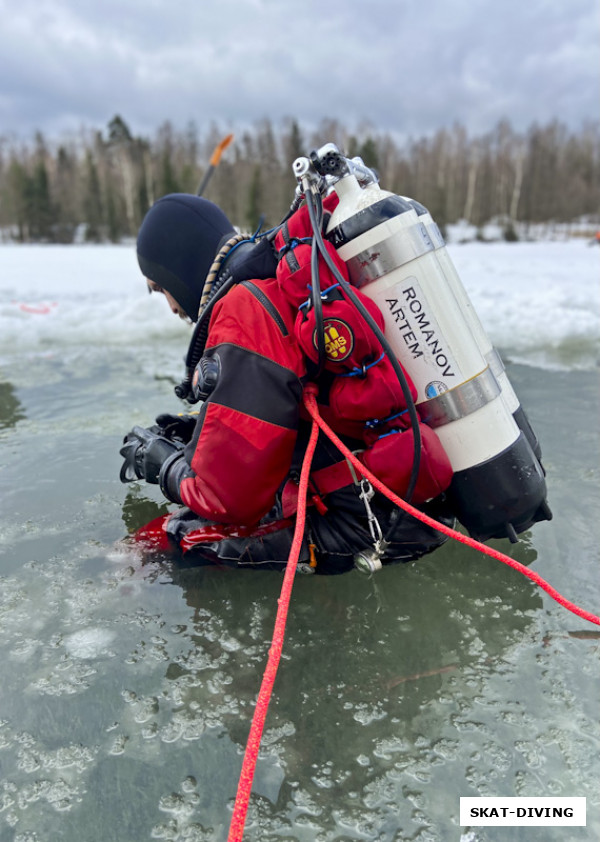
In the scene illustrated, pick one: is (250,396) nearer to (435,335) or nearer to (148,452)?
(435,335)

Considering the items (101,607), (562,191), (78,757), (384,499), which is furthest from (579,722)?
(562,191)

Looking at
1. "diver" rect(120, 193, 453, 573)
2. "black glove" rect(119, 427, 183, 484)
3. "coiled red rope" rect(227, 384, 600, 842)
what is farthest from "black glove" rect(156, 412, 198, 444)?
"coiled red rope" rect(227, 384, 600, 842)

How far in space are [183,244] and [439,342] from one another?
→ 1.28m

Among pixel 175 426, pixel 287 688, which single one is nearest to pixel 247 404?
pixel 287 688

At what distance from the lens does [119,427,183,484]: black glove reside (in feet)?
8.33

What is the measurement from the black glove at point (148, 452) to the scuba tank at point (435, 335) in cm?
114

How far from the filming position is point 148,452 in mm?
2562

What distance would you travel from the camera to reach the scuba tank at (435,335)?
1.92 m

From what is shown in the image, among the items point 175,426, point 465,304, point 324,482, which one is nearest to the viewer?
point 465,304

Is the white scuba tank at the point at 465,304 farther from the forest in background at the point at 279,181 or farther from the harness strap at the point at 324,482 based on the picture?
the forest in background at the point at 279,181

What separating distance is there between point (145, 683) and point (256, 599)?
556mm

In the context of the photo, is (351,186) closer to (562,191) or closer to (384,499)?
(384,499)

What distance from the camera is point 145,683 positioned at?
1.87 metres

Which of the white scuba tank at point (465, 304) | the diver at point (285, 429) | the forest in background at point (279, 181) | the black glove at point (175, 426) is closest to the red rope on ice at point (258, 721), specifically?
the diver at point (285, 429)
